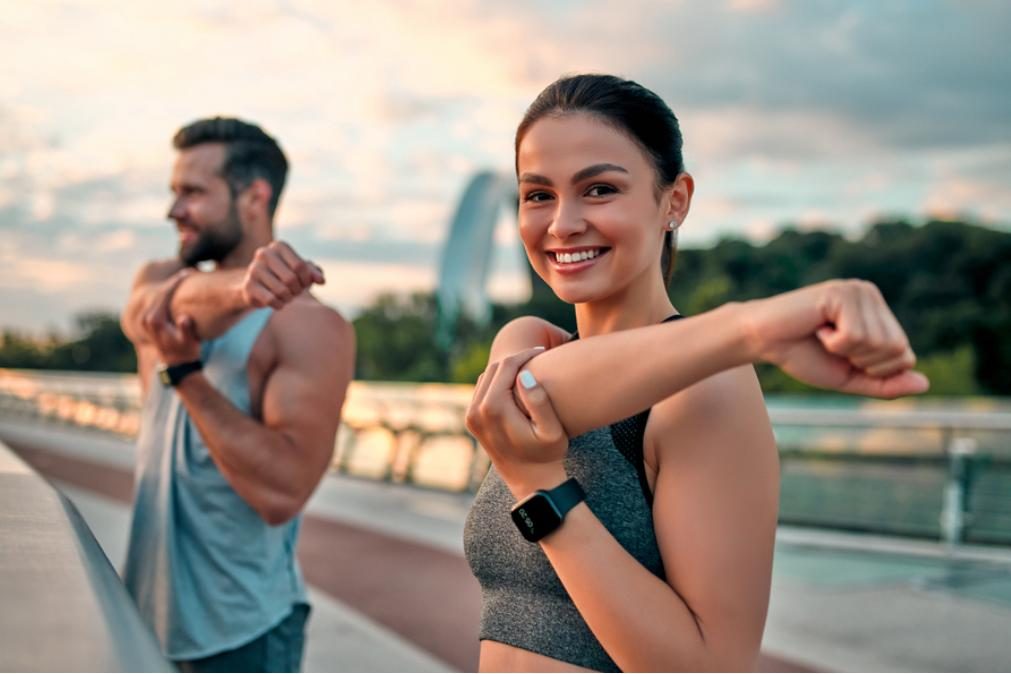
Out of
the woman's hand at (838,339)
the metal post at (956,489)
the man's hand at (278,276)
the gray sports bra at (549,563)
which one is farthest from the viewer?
the metal post at (956,489)

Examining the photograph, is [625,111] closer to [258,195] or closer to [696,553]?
[696,553]

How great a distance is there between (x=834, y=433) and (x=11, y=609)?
8.88 metres

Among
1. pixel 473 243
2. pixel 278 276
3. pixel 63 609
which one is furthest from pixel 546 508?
pixel 473 243

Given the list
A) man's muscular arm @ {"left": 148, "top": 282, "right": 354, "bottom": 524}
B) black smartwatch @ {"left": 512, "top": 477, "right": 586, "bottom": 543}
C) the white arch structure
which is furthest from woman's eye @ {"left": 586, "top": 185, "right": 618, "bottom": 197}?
the white arch structure

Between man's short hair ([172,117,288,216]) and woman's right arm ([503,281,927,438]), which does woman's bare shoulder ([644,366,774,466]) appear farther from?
man's short hair ([172,117,288,216])

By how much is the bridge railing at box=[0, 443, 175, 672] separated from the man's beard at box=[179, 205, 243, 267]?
1.78 meters

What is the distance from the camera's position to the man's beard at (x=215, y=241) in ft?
8.98

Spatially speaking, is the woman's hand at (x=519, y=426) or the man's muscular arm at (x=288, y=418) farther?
the man's muscular arm at (x=288, y=418)

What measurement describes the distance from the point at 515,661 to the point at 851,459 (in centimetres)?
927

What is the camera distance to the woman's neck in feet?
5.14

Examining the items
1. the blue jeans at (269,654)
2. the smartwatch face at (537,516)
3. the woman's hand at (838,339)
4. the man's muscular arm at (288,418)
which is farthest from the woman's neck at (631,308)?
the blue jeans at (269,654)

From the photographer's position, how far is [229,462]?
235 cm

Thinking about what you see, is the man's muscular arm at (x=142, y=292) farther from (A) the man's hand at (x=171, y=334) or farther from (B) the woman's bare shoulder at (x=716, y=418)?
(B) the woman's bare shoulder at (x=716, y=418)

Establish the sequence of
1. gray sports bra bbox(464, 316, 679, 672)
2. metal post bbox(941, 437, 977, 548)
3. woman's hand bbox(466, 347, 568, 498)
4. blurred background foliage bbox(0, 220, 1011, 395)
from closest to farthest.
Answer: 1. woman's hand bbox(466, 347, 568, 498)
2. gray sports bra bbox(464, 316, 679, 672)
3. metal post bbox(941, 437, 977, 548)
4. blurred background foliage bbox(0, 220, 1011, 395)
